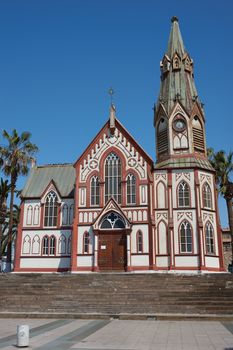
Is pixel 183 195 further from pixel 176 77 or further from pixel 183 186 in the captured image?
pixel 176 77

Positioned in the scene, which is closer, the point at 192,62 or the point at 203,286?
the point at 203,286

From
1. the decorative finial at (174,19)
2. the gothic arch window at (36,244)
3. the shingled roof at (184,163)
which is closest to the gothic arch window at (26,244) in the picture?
the gothic arch window at (36,244)

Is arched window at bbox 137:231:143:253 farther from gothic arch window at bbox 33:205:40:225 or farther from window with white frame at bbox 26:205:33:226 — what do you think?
window with white frame at bbox 26:205:33:226

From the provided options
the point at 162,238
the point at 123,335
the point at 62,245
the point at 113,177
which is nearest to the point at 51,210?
the point at 62,245

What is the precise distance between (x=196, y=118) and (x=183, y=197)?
9453 millimetres

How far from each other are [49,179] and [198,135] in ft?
57.4

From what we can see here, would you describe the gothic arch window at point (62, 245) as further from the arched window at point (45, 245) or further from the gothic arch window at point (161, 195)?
the gothic arch window at point (161, 195)

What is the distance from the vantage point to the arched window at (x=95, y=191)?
3522 centimetres

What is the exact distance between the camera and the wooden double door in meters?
33.1

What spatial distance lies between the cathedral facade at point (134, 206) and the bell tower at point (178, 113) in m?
0.11

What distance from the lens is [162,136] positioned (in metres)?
38.6

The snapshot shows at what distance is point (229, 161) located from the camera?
136ft

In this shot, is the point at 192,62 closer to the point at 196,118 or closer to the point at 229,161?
the point at 196,118

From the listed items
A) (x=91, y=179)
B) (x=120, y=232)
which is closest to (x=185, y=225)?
(x=120, y=232)
